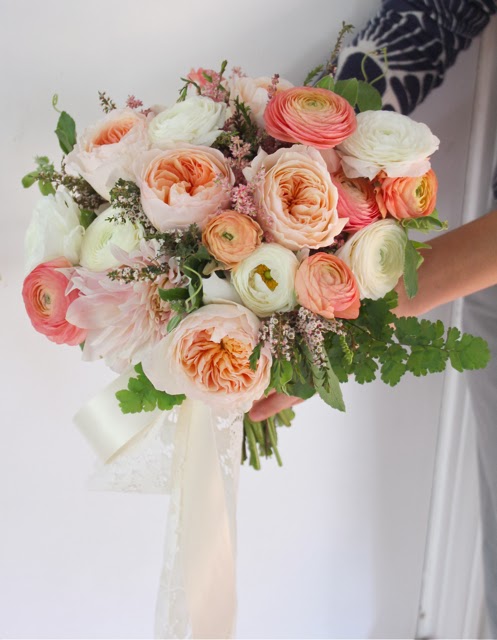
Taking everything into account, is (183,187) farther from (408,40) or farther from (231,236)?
(408,40)

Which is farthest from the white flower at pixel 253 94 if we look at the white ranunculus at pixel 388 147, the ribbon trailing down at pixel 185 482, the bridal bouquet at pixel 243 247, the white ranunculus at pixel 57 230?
the ribbon trailing down at pixel 185 482

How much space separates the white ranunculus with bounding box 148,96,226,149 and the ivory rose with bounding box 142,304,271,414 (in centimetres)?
19

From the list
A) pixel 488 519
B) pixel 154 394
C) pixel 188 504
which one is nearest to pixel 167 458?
pixel 188 504

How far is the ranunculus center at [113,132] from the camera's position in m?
0.69

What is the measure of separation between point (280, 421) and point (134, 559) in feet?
1.28

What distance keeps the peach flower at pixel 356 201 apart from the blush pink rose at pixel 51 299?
12.2 inches

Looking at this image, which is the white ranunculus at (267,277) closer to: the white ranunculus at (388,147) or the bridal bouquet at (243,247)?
the bridal bouquet at (243,247)

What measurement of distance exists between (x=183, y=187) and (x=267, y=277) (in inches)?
4.8

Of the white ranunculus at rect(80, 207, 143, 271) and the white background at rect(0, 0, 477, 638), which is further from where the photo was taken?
the white background at rect(0, 0, 477, 638)

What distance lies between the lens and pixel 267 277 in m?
0.60

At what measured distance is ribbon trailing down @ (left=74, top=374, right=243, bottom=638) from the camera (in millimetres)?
770

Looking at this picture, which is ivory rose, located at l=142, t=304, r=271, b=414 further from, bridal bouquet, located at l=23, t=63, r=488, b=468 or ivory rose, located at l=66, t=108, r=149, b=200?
ivory rose, located at l=66, t=108, r=149, b=200

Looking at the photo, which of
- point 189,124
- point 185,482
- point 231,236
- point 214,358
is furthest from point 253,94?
point 185,482

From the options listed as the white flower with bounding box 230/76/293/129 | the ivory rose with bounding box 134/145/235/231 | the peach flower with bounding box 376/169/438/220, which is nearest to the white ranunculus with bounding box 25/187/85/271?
the ivory rose with bounding box 134/145/235/231
